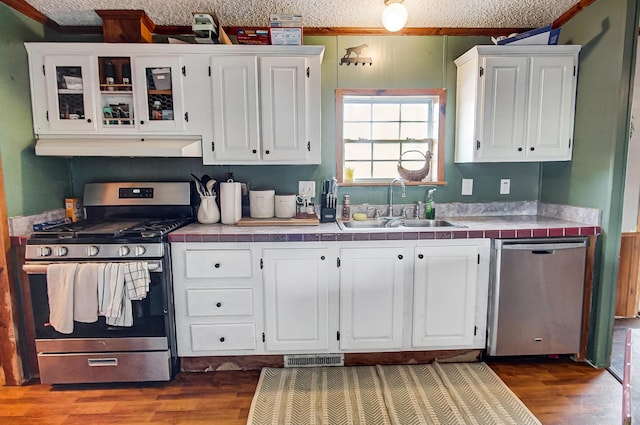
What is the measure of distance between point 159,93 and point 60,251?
119 cm

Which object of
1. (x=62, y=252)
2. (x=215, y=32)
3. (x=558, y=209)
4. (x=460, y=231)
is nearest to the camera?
(x=62, y=252)

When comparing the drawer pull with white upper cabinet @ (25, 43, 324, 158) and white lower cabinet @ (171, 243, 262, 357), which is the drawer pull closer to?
white lower cabinet @ (171, 243, 262, 357)

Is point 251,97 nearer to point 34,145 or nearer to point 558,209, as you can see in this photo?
point 34,145

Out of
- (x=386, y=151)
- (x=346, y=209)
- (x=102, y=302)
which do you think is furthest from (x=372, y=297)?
(x=102, y=302)

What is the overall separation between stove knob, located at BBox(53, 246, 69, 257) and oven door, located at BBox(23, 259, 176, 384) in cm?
23

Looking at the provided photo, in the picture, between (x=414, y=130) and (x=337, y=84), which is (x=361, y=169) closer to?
(x=414, y=130)

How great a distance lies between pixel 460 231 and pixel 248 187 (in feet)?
5.27

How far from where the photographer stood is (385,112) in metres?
2.85

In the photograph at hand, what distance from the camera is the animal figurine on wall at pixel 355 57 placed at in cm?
265

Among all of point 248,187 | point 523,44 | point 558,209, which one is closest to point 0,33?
point 248,187

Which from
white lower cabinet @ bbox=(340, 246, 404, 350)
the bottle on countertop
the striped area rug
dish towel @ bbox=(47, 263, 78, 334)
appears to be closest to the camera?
the striped area rug

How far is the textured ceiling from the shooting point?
7.43 ft

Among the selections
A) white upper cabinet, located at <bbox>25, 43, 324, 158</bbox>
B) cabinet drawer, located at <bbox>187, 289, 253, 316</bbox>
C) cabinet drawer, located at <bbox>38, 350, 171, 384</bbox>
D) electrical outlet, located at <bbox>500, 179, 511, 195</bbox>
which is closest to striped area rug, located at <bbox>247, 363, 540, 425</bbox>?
cabinet drawer, located at <bbox>187, 289, 253, 316</bbox>

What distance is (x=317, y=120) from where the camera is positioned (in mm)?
2434
